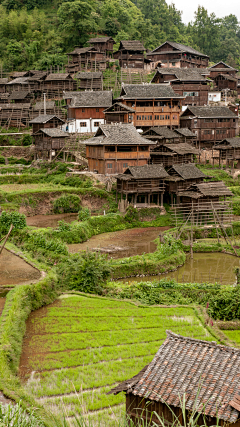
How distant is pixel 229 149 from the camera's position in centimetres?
4381

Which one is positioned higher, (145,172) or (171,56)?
(171,56)

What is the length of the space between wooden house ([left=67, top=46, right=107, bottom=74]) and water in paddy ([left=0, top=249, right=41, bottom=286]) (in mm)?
42836

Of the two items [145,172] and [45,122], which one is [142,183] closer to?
[145,172]

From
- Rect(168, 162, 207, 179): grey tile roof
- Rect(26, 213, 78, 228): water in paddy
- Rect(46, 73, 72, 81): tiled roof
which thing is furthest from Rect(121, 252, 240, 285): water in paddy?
Rect(46, 73, 72, 81): tiled roof

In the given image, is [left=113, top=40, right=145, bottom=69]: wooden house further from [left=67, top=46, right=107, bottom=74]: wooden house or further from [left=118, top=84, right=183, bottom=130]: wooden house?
[left=118, top=84, right=183, bottom=130]: wooden house

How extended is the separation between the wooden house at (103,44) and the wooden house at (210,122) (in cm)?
1988

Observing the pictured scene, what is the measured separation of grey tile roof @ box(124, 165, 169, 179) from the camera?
1397 inches

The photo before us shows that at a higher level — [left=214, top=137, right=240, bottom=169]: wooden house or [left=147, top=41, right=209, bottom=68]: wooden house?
[left=147, top=41, right=209, bottom=68]: wooden house

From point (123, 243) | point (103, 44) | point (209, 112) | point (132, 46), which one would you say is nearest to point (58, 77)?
point (103, 44)

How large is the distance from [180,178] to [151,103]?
12822mm

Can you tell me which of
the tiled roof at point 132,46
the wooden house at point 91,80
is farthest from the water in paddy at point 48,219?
the tiled roof at point 132,46

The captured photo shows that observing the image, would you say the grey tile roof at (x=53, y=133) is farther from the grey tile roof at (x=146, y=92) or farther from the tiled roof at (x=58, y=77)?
the tiled roof at (x=58, y=77)

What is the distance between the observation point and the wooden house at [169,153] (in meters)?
39.8

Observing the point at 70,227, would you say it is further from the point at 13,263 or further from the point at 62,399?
the point at 62,399
